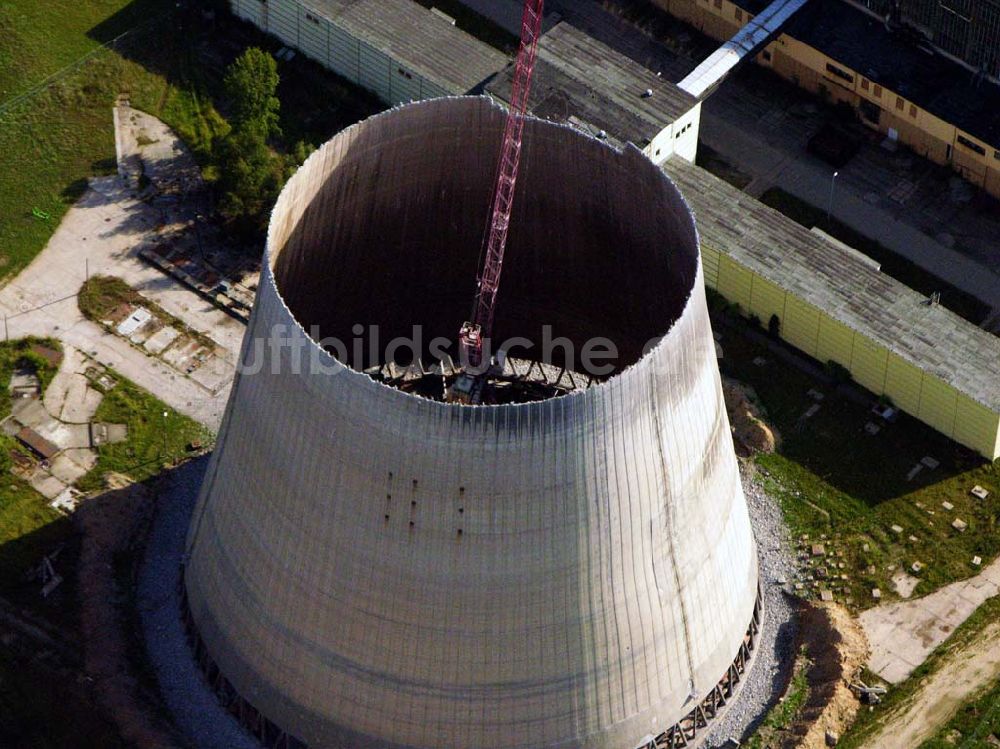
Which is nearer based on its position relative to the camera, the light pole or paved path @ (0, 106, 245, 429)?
paved path @ (0, 106, 245, 429)

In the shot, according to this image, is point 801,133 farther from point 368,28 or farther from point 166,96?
point 166,96

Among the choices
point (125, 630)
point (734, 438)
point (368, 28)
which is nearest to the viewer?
point (125, 630)

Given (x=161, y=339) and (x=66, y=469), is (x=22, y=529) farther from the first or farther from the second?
(x=161, y=339)

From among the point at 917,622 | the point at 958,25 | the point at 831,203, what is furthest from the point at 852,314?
the point at 958,25

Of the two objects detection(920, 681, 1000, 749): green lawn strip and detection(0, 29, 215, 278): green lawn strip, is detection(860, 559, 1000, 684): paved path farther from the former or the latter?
detection(0, 29, 215, 278): green lawn strip

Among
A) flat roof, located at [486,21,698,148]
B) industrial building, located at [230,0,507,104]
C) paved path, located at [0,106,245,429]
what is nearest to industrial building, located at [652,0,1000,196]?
flat roof, located at [486,21,698,148]

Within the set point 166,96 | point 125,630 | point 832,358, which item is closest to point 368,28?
point 166,96
